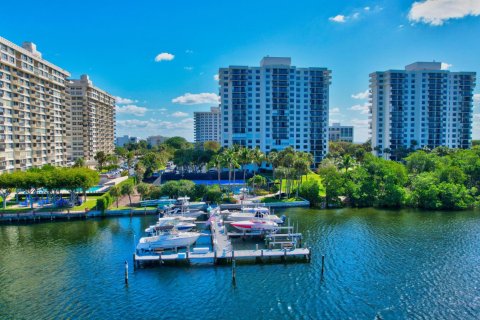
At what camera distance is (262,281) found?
1508 inches

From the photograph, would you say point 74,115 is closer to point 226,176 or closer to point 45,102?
point 45,102

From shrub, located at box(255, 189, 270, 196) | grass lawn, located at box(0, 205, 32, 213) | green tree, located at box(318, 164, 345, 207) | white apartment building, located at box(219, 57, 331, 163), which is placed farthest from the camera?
white apartment building, located at box(219, 57, 331, 163)

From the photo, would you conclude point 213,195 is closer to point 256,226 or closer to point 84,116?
point 256,226

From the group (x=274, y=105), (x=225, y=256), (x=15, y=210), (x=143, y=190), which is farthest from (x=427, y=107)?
(x=15, y=210)

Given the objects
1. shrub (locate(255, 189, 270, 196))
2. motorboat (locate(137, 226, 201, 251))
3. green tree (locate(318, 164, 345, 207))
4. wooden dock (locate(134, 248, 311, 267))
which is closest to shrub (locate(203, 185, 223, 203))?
shrub (locate(255, 189, 270, 196))

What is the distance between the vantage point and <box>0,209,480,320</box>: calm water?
32.0m

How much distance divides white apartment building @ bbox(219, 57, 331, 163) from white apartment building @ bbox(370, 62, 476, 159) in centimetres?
3715

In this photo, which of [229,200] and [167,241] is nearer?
[167,241]

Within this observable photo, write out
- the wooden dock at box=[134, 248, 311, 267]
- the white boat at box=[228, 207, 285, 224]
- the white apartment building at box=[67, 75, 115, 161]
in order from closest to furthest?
the wooden dock at box=[134, 248, 311, 267]
the white boat at box=[228, 207, 285, 224]
the white apartment building at box=[67, 75, 115, 161]

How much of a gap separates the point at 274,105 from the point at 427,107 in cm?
7039

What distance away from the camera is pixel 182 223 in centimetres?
5759

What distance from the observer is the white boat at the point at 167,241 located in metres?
47.3

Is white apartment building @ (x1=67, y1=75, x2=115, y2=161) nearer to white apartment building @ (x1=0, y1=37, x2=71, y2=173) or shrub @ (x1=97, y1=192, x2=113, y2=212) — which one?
white apartment building @ (x1=0, y1=37, x2=71, y2=173)

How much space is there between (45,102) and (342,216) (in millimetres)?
96339
